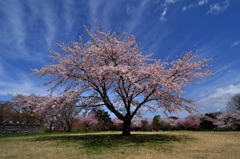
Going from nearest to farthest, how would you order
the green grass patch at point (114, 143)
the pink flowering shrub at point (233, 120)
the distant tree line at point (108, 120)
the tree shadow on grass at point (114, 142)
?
the green grass patch at point (114, 143), the tree shadow on grass at point (114, 142), the pink flowering shrub at point (233, 120), the distant tree line at point (108, 120)

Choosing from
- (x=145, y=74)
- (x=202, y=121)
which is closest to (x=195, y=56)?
(x=145, y=74)

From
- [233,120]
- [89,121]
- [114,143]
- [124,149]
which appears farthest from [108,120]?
[124,149]

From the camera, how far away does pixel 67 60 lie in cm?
1253

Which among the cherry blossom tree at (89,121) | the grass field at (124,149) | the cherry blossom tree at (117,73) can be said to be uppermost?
the cherry blossom tree at (117,73)

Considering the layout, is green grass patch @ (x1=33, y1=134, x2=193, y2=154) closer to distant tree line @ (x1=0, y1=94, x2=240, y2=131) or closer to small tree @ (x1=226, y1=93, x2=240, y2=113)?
distant tree line @ (x1=0, y1=94, x2=240, y2=131)

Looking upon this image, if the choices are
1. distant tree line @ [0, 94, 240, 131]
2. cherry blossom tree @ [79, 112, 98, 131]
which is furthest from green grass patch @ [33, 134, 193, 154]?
cherry blossom tree @ [79, 112, 98, 131]

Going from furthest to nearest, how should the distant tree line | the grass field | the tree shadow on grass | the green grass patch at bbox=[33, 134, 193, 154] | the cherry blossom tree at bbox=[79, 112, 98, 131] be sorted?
the cherry blossom tree at bbox=[79, 112, 98, 131], the distant tree line, the tree shadow on grass, the green grass patch at bbox=[33, 134, 193, 154], the grass field

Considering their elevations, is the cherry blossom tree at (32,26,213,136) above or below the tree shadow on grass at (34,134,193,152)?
above

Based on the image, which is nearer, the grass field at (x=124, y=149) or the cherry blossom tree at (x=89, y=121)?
the grass field at (x=124, y=149)

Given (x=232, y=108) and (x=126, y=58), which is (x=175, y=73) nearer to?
(x=126, y=58)

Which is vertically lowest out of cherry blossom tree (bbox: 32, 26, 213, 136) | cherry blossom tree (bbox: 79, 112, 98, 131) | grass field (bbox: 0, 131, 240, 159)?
grass field (bbox: 0, 131, 240, 159)

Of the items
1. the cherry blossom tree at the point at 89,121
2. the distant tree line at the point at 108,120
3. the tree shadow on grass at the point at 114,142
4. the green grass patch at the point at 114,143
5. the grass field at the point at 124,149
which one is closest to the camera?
the grass field at the point at 124,149

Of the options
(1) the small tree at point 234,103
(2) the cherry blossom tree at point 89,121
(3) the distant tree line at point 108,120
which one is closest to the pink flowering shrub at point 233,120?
(3) the distant tree line at point 108,120

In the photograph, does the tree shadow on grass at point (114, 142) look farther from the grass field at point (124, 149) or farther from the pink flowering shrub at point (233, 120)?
the pink flowering shrub at point (233, 120)
